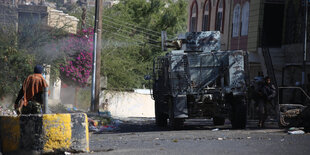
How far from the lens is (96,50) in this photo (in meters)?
26.2

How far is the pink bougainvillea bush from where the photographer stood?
33.5m

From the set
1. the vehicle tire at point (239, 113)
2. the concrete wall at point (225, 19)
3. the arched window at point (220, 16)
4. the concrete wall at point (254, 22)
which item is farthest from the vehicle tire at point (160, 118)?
the arched window at point (220, 16)

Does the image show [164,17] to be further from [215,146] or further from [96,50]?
[215,146]

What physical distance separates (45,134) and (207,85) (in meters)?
8.21

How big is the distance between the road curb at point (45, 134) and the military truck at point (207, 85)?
698 cm

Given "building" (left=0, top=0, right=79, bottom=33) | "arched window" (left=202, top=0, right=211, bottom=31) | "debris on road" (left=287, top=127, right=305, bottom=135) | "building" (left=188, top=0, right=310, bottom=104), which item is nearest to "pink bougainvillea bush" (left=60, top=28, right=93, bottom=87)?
"building" (left=0, top=0, right=79, bottom=33)

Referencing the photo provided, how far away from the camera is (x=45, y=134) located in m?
10.1

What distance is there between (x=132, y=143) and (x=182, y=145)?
1.44 meters

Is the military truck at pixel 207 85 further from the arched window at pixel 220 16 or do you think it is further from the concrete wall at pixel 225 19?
the arched window at pixel 220 16

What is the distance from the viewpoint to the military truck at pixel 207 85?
17234mm

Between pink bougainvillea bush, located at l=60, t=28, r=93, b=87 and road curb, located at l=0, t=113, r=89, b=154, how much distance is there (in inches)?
877

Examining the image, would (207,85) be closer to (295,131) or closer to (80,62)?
(295,131)

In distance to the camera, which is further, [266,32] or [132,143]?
[266,32]

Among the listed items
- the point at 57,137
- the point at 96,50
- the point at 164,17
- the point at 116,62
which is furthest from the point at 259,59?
the point at 164,17
